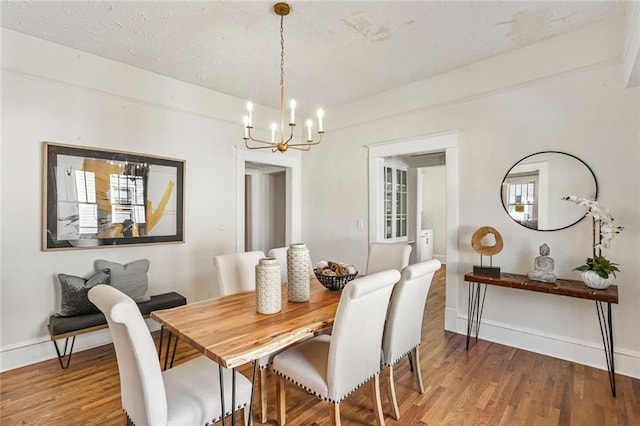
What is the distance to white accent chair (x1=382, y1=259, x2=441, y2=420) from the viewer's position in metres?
1.88

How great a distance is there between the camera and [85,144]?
288 cm

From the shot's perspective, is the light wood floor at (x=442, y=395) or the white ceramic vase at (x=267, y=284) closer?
the white ceramic vase at (x=267, y=284)

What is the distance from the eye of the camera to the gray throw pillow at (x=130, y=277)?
2.88 m

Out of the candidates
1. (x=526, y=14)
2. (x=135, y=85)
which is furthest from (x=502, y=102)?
(x=135, y=85)

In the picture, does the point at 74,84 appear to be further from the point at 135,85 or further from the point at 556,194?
the point at 556,194

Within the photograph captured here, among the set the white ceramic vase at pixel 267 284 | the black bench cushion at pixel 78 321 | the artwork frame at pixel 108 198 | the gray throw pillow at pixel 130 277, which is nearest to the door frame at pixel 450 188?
the white ceramic vase at pixel 267 284

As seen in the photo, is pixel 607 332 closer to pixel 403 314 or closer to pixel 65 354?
pixel 403 314

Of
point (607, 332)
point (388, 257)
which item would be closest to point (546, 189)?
point (607, 332)

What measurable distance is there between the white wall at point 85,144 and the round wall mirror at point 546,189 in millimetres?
3240

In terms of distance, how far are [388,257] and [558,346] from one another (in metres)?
1.65

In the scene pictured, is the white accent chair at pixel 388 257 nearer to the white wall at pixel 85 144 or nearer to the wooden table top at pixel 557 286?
the wooden table top at pixel 557 286

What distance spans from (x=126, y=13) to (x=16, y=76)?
3.76ft

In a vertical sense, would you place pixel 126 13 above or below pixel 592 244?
above

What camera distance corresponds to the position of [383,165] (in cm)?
411
